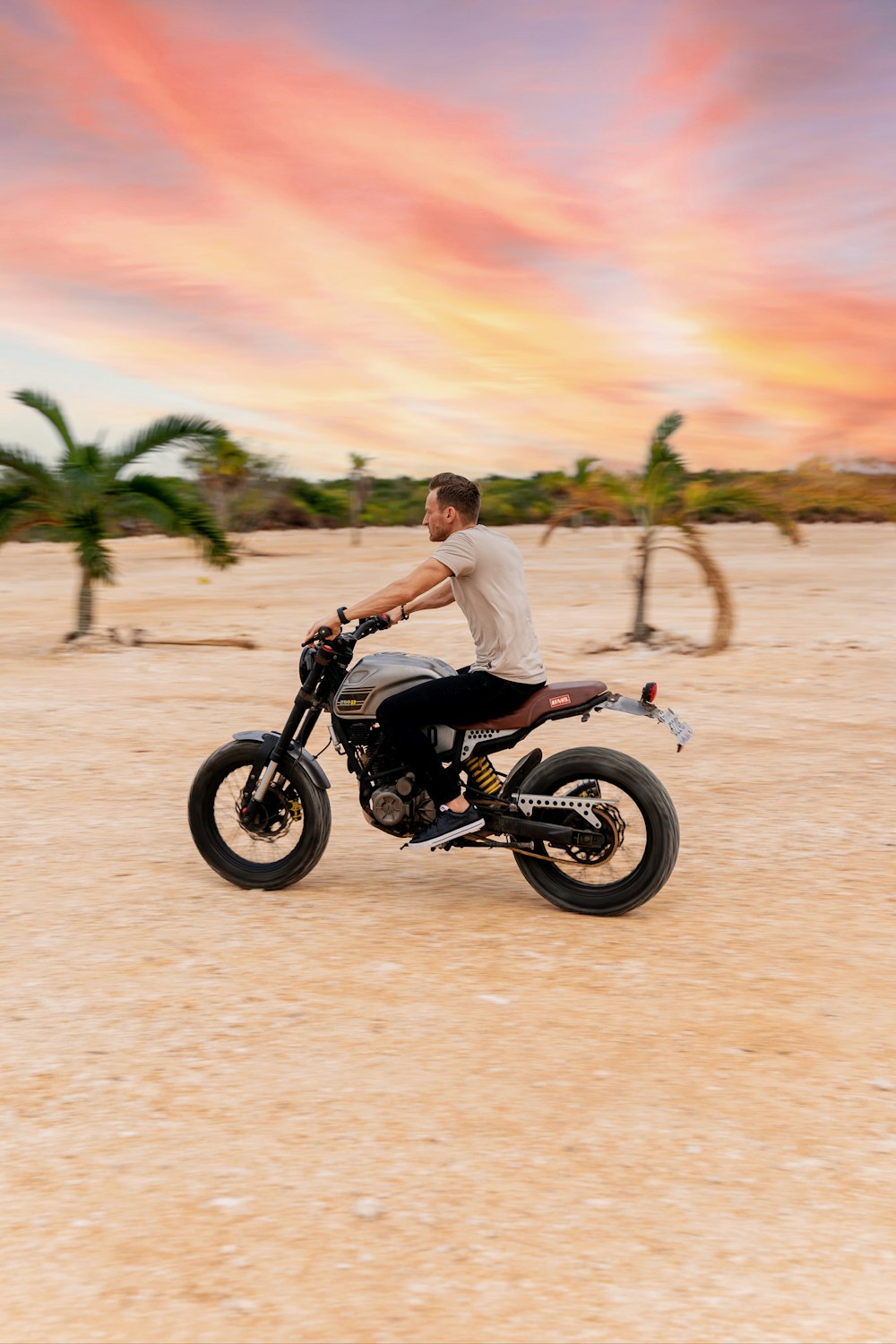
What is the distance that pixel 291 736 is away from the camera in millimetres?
5828

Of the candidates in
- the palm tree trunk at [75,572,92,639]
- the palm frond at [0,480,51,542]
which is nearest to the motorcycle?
the palm tree trunk at [75,572,92,639]

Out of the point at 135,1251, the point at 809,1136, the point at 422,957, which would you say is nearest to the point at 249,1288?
the point at 135,1251

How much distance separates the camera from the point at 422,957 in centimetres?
507

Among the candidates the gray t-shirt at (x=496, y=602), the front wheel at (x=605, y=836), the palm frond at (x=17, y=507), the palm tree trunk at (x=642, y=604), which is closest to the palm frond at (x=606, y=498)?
the palm tree trunk at (x=642, y=604)

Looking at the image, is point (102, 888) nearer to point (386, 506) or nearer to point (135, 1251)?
point (135, 1251)

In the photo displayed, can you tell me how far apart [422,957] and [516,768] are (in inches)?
44.0

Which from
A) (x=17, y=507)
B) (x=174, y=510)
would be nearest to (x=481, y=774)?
(x=174, y=510)

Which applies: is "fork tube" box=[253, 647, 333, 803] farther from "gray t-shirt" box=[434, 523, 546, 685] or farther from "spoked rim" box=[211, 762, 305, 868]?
"gray t-shirt" box=[434, 523, 546, 685]

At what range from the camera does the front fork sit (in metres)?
5.77

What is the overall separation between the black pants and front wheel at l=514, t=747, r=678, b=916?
1.09 ft

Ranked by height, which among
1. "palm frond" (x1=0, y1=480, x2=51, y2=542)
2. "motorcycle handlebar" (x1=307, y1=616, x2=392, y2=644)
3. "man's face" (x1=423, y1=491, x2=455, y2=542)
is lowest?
"motorcycle handlebar" (x1=307, y1=616, x2=392, y2=644)

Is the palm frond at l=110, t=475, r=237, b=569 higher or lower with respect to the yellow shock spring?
higher

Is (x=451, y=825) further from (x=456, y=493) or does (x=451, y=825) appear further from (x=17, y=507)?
(x=17, y=507)

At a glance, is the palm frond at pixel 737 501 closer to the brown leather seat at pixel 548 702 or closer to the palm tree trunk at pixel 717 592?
the palm tree trunk at pixel 717 592
